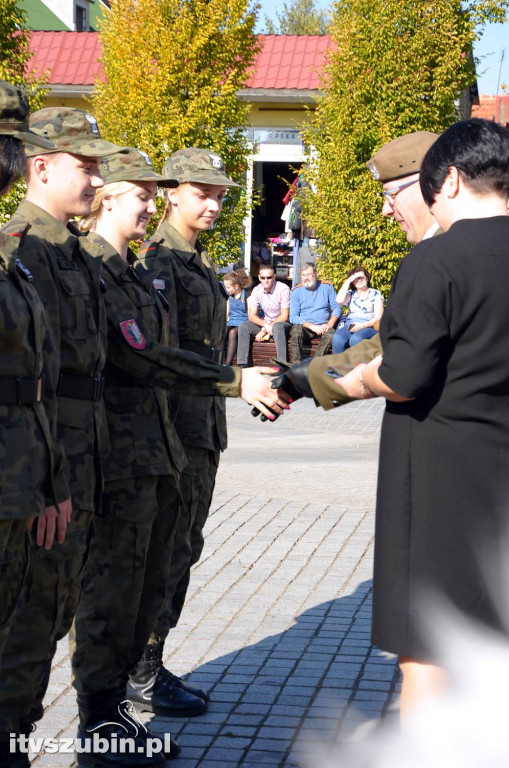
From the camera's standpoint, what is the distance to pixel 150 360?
387 centimetres

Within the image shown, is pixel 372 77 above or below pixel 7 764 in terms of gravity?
above

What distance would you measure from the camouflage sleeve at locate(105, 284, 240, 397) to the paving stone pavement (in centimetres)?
135

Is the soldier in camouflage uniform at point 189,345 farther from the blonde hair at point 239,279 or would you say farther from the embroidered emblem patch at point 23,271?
the blonde hair at point 239,279

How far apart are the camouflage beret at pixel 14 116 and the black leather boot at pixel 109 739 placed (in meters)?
2.02

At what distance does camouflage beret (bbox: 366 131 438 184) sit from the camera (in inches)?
142

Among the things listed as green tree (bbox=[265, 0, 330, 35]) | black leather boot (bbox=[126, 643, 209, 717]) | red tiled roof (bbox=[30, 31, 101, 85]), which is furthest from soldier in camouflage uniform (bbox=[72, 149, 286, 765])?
green tree (bbox=[265, 0, 330, 35])

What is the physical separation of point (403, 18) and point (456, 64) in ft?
3.90

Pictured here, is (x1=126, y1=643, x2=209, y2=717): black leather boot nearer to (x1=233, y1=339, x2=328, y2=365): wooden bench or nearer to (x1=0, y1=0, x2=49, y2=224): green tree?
(x1=233, y1=339, x2=328, y2=365): wooden bench

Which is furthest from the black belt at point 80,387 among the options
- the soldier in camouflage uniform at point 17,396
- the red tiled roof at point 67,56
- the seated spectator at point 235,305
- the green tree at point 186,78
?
the red tiled roof at point 67,56

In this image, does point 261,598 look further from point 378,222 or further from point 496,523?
point 378,222

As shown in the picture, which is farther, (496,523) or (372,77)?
(372,77)

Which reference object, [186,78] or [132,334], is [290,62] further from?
[132,334]

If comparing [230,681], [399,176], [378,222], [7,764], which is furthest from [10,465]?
[378,222]

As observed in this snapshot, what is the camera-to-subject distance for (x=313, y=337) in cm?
1734
